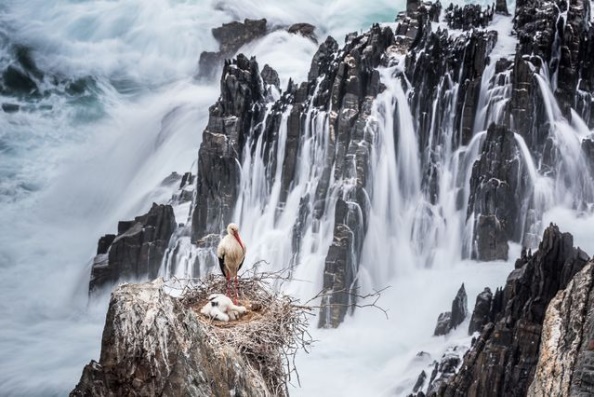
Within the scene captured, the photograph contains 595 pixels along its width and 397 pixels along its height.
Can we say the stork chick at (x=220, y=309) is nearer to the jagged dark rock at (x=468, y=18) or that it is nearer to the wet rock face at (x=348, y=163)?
the wet rock face at (x=348, y=163)

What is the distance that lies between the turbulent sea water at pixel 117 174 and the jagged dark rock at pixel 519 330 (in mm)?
3485

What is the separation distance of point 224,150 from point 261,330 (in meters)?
28.6

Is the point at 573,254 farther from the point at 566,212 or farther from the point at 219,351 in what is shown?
the point at 219,351

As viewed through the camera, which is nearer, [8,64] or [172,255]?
[172,255]

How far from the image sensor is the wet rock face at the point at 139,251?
38469mm

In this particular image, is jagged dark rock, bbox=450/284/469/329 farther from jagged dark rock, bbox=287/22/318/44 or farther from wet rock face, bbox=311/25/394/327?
jagged dark rock, bbox=287/22/318/44

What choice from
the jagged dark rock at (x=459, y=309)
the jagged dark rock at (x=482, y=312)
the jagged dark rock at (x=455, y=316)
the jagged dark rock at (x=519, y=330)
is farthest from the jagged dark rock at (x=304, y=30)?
the jagged dark rock at (x=519, y=330)

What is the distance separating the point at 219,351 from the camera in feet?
31.0

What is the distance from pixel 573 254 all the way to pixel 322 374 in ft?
29.7

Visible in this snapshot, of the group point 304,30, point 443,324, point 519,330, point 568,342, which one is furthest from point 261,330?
point 304,30

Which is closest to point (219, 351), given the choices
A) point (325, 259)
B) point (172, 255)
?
point (325, 259)

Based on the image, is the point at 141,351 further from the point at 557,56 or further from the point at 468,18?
the point at 468,18

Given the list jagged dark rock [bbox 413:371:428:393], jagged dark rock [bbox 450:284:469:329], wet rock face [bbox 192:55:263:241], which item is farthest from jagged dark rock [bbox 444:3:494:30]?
jagged dark rock [bbox 413:371:428:393]

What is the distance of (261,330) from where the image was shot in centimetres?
1056
